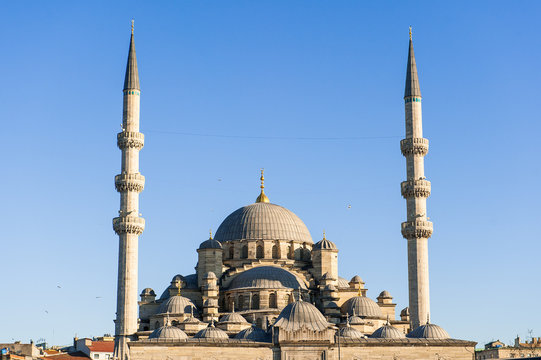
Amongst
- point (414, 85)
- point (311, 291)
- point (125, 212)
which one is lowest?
point (311, 291)

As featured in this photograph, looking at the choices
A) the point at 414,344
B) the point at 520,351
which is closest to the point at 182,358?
the point at 414,344

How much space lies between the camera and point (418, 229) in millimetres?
47500

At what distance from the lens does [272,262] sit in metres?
51.9

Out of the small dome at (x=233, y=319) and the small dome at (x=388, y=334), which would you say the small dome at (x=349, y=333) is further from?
the small dome at (x=233, y=319)

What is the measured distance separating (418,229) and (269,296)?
8.08m

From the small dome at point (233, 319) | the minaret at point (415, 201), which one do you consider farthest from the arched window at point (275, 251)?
the small dome at point (233, 319)

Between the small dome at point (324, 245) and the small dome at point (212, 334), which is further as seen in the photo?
the small dome at point (324, 245)

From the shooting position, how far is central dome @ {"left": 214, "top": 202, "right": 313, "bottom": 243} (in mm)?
52906

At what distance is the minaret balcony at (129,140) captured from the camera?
48.1 m

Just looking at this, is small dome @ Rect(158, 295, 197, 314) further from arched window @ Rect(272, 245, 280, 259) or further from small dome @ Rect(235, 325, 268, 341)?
arched window @ Rect(272, 245, 280, 259)

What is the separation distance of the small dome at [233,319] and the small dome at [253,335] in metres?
3.21

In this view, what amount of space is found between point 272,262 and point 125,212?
918 centimetres

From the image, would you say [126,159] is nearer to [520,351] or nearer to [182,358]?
[182,358]

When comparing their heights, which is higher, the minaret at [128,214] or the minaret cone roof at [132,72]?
the minaret cone roof at [132,72]
